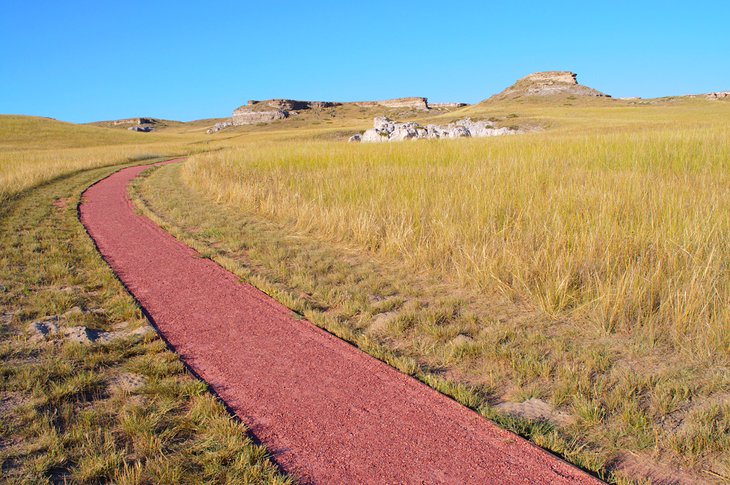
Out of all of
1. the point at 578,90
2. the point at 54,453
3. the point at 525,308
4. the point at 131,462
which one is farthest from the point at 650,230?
the point at 578,90

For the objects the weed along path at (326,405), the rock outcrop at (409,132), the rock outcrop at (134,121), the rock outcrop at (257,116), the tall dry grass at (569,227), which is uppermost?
the rock outcrop at (134,121)

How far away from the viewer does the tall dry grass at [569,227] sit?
165 inches

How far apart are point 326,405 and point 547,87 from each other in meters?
121

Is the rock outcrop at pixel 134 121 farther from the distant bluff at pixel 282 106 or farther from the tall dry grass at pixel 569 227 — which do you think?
the tall dry grass at pixel 569 227

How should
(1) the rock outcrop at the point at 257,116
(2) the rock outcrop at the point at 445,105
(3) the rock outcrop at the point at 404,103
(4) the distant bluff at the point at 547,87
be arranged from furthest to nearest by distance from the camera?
1. (2) the rock outcrop at the point at 445,105
2. (3) the rock outcrop at the point at 404,103
3. (1) the rock outcrop at the point at 257,116
4. (4) the distant bluff at the point at 547,87

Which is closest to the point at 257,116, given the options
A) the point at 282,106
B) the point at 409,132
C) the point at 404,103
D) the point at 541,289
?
the point at 282,106

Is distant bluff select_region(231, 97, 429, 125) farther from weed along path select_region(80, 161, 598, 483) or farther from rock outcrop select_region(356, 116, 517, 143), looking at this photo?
weed along path select_region(80, 161, 598, 483)

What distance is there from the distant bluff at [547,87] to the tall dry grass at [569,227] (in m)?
103

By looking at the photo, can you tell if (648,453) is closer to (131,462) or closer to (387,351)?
(387,351)

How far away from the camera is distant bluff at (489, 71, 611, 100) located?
10549 centimetres

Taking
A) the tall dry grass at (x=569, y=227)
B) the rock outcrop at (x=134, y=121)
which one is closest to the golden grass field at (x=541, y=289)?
the tall dry grass at (x=569, y=227)

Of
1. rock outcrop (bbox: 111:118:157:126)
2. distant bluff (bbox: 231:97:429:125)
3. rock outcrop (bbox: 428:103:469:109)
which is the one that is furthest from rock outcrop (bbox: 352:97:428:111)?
rock outcrop (bbox: 111:118:157:126)

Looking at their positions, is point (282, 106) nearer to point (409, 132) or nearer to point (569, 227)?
point (409, 132)

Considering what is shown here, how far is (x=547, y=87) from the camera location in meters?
110
